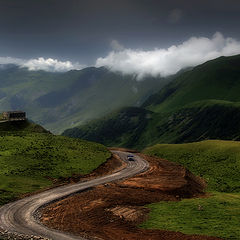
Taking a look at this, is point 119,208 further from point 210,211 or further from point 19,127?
point 19,127

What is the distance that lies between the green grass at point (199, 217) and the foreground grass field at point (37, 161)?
2836cm

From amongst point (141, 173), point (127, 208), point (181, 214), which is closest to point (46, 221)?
point (127, 208)

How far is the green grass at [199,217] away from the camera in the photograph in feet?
138

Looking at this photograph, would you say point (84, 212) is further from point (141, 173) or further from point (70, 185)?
point (141, 173)

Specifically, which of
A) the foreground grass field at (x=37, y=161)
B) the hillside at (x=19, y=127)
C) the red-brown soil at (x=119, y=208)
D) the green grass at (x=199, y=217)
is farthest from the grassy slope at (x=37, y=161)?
the hillside at (x=19, y=127)

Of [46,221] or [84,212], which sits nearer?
[46,221]

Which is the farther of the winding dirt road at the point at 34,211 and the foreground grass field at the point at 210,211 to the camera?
the foreground grass field at the point at 210,211

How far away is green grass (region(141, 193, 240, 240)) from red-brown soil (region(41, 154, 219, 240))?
2.27 meters

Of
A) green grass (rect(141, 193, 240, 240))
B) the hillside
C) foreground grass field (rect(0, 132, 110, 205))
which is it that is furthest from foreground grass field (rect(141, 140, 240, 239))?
the hillside

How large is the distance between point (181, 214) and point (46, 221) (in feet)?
75.5

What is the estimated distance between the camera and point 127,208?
5372 centimetres

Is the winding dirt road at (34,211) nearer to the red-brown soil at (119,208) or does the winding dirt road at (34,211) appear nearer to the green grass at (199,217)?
the red-brown soil at (119,208)

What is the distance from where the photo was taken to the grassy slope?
6400 centimetres

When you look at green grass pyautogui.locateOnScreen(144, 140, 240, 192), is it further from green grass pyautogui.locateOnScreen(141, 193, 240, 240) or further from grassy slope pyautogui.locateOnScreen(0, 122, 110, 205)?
grassy slope pyautogui.locateOnScreen(0, 122, 110, 205)
